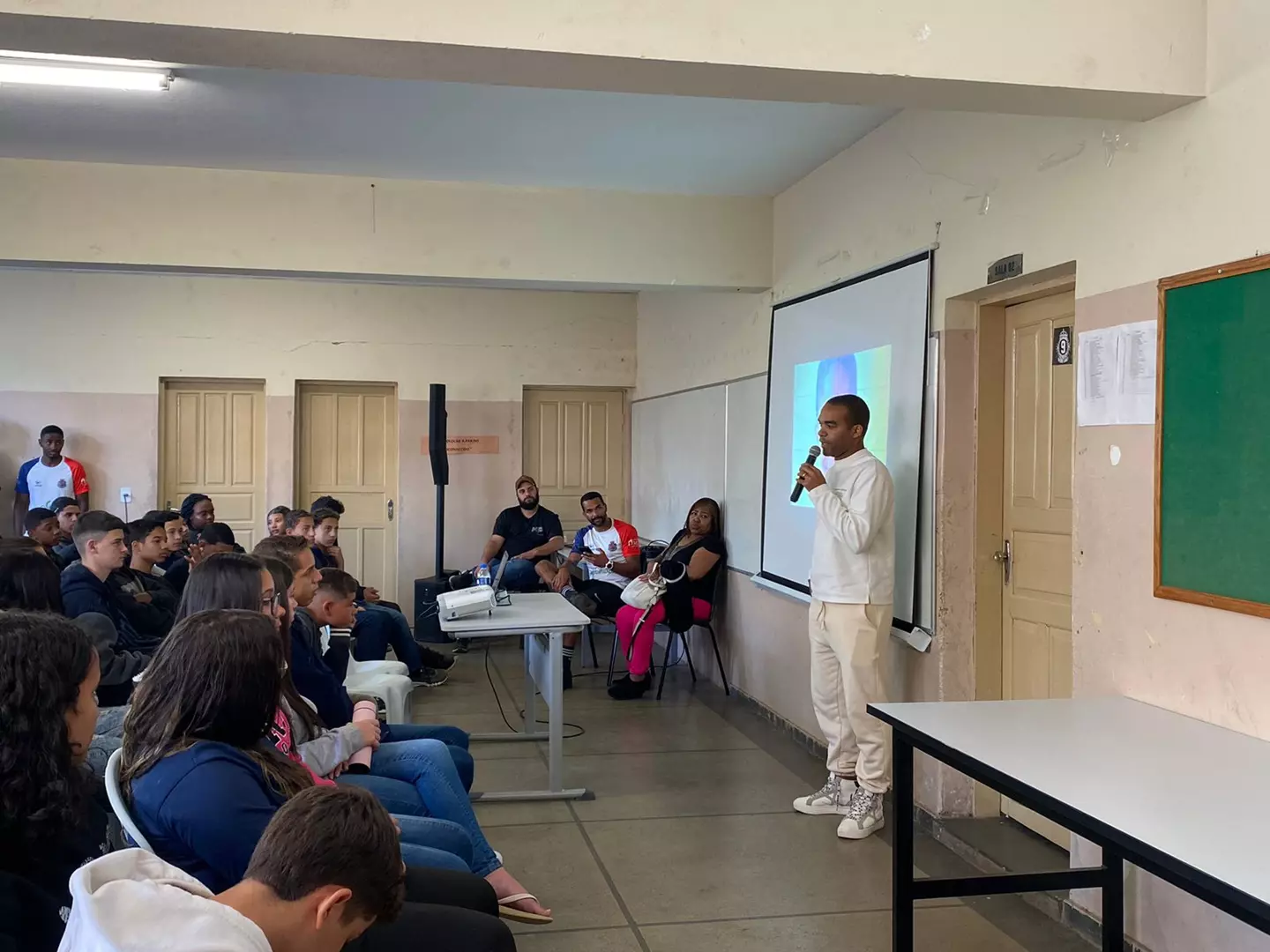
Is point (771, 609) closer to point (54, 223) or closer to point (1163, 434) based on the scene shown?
point (1163, 434)

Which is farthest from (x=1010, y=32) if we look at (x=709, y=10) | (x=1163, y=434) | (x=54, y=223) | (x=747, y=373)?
(x=54, y=223)

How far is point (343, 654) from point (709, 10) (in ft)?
8.32

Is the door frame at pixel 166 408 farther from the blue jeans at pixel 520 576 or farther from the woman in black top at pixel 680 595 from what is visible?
the woman in black top at pixel 680 595

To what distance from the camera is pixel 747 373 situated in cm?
580

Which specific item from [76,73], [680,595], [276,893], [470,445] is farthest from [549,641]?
[470,445]

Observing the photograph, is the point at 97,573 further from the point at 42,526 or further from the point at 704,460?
the point at 704,460

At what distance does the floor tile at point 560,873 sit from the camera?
3092 millimetres

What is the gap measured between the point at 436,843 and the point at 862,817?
186 cm

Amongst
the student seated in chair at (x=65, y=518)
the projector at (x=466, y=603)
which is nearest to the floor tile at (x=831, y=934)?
the projector at (x=466, y=603)

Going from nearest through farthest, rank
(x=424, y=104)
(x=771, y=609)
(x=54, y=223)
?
1. (x=424, y=104)
2. (x=54, y=223)
3. (x=771, y=609)

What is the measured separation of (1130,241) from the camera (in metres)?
2.80

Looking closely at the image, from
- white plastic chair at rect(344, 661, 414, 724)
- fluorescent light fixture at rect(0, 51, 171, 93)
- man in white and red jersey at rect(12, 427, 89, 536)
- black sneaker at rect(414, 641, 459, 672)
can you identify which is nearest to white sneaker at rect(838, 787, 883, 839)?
white plastic chair at rect(344, 661, 414, 724)

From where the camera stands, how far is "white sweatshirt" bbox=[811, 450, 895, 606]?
3695 mm

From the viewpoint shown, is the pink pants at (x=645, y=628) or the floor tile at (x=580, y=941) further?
the pink pants at (x=645, y=628)
